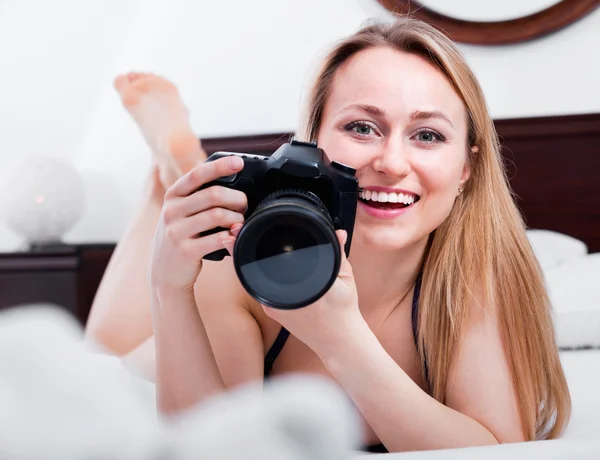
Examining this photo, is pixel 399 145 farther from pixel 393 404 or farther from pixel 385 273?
pixel 393 404

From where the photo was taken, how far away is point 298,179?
2.32 ft

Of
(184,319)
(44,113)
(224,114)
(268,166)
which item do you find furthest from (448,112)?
(44,113)

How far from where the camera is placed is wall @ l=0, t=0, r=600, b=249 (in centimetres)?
178

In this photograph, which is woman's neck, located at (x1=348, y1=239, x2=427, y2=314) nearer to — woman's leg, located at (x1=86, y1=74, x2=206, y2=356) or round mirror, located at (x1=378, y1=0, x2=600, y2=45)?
woman's leg, located at (x1=86, y1=74, x2=206, y2=356)

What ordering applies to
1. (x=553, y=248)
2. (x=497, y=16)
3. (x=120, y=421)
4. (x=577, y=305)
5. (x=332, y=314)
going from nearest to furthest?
(x=120, y=421) → (x=332, y=314) → (x=577, y=305) → (x=553, y=248) → (x=497, y=16)

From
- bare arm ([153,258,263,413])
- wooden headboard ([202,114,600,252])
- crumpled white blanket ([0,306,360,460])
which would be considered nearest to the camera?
crumpled white blanket ([0,306,360,460])

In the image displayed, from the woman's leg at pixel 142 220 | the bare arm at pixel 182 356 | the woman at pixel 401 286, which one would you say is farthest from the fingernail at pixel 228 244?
the woman's leg at pixel 142 220

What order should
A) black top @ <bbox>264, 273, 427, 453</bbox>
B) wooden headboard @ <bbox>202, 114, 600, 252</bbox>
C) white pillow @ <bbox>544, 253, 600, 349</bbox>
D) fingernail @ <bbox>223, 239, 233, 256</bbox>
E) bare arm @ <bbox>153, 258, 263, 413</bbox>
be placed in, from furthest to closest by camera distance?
wooden headboard @ <bbox>202, 114, 600, 252</bbox>, white pillow @ <bbox>544, 253, 600, 349</bbox>, black top @ <bbox>264, 273, 427, 453</bbox>, bare arm @ <bbox>153, 258, 263, 413</bbox>, fingernail @ <bbox>223, 239, 233, 256</bbox>

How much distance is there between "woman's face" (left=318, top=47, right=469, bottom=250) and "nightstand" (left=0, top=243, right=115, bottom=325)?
43.4 inches

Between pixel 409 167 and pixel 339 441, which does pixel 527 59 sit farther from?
pixel 339 441

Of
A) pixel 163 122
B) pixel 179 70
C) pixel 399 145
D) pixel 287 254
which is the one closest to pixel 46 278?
pixel 163 122

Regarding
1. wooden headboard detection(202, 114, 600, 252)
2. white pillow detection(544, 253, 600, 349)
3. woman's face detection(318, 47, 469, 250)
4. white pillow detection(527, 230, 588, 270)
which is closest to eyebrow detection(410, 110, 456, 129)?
woman's face detection(318, 47, 469, 250)

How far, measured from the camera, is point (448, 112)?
0.92 m

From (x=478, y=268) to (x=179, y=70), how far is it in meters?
1.48
